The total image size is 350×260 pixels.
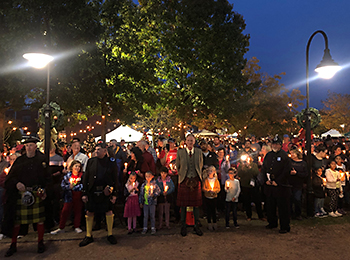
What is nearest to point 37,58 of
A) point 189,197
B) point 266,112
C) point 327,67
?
point 189,197

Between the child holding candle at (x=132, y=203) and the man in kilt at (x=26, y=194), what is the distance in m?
1.86

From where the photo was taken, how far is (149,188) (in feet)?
20.9

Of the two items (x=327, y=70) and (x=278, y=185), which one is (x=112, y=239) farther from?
(x=327, y=70)

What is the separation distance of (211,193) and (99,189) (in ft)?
8.70

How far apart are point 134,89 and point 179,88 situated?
484 cm

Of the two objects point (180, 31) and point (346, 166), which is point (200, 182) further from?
point (180, 31)

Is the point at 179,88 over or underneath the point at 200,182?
over

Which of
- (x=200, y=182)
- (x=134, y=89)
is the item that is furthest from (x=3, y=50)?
(x=200, y=182)

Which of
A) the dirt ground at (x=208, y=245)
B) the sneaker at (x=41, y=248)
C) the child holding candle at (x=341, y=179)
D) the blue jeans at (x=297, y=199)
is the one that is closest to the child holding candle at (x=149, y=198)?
Answer: the dirt ground at (x=208, y=245)

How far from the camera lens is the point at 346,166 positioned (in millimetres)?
8938

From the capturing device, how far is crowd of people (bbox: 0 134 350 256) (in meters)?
5.11

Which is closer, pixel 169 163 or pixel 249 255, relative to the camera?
pixel 249 255

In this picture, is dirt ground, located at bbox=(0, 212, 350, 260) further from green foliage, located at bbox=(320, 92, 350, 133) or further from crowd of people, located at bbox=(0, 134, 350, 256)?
green foliage, located at bbox=(320, 92, 350, 133)

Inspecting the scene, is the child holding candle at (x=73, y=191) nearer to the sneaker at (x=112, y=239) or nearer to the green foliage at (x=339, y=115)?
the sneaker at (x=112, y=239)
